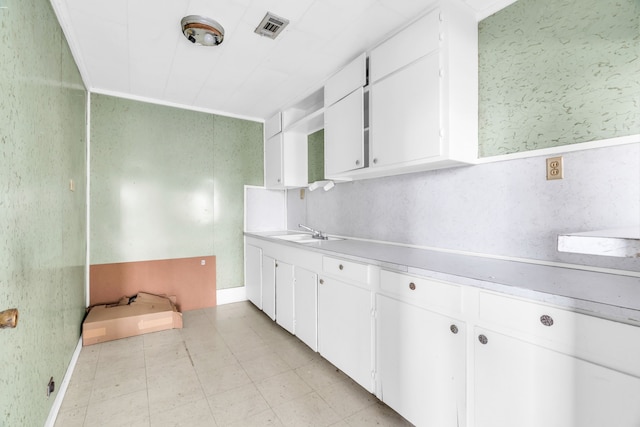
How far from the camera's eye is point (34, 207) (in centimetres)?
140

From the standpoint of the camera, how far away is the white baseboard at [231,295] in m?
3.58

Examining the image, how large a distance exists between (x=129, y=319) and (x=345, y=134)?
8.53ft

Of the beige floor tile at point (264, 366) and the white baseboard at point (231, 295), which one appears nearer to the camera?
the beige floor tile at point (264, 366)

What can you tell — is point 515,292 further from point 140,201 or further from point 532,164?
point 140,201

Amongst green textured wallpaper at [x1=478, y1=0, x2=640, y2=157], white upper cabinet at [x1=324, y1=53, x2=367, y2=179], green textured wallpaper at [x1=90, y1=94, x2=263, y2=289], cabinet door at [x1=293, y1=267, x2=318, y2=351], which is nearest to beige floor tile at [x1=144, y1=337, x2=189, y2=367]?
cabinet door at [x1=293, y1=267, x2=318, y2=351]

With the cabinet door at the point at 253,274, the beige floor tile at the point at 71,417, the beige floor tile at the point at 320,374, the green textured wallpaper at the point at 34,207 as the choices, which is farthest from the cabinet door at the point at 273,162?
the beige floor tile at the point at 71,417

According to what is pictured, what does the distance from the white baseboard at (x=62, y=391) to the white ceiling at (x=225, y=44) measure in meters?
2.37

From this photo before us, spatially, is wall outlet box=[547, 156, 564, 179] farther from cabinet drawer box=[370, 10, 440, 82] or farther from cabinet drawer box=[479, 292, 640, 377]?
cabinet drawer box=[370, 10, 440, 82]

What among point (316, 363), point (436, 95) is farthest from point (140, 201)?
point (436, 95)

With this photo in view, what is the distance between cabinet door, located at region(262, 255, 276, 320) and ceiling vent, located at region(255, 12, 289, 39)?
1.95 m

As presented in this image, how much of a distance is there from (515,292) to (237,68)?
2.57 metres

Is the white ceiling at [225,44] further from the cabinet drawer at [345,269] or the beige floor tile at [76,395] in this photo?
the beige floor tile at [76,395]

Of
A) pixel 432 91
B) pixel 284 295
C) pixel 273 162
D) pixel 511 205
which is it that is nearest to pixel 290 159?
pixel 273 162

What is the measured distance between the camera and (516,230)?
157 cm
